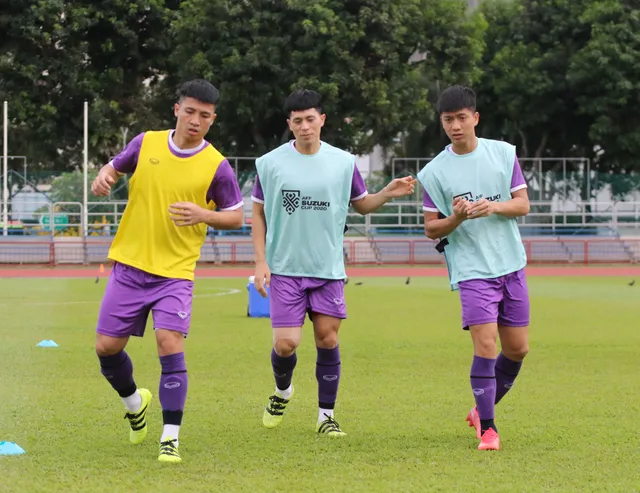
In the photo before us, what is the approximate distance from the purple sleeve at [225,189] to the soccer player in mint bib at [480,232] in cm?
123

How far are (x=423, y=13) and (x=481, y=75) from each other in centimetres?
338

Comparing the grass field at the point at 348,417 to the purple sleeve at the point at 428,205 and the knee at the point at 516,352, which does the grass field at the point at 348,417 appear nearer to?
the knee at the point at 516,352

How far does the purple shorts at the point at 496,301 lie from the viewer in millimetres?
7777

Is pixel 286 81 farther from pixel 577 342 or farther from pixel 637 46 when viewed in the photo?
pixel 577 342

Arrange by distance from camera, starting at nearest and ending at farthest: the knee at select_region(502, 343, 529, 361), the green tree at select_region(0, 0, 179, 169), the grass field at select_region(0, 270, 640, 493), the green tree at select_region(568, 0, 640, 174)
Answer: the grass field at select_region(0, 270, 640, 493), the knee at select_region(502, 343, 529, 361), the green tree at select_region(0, 0, 179, 169), the green tree at select_region(568, 0, 640, 174)

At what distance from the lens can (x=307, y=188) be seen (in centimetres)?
821

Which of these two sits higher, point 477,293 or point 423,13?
point 423,13

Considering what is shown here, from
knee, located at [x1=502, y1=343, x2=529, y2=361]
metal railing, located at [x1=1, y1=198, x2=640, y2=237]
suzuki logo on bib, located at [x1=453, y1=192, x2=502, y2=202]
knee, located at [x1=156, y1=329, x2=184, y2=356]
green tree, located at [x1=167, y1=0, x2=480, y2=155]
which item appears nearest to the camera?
knee, located at [x1=156, y1=329, x2=184, y2=356]

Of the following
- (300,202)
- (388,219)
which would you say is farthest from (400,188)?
(388,219)

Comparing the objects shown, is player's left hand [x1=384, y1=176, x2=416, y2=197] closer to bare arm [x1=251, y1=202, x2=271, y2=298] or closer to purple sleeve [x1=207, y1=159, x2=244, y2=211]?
bare arm [x1=251, y1=202, x2=271, y2=298]

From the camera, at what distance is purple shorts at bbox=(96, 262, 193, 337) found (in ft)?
24.4

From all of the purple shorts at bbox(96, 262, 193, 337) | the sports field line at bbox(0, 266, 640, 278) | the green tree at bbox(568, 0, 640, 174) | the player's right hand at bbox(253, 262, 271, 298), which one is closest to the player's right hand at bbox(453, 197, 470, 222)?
the player's right hand at bbox(253, 262, 271, 298)

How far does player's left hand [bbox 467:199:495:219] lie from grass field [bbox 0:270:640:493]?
1376 mm

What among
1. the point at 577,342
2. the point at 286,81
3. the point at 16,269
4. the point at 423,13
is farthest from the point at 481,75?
the point at 577,342
